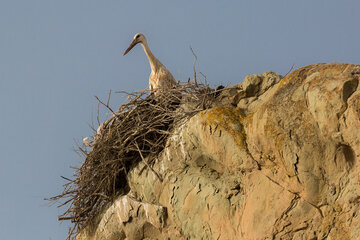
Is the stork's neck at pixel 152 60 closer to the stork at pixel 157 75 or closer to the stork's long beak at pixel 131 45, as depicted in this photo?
the stork at pixel 157 75

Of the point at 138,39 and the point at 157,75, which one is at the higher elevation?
the point at 138,39

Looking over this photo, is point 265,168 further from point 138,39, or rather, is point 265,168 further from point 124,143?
point 138,39

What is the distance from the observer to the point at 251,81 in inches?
292

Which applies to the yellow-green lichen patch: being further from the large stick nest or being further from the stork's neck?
the stork's neck

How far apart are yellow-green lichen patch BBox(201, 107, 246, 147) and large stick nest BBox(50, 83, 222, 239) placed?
427 millimetres

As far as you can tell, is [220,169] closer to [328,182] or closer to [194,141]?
[194,141]

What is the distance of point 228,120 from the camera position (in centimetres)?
704

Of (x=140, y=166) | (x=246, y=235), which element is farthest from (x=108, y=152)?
(x=246, y=235)

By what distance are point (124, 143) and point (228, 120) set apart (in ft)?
6.31

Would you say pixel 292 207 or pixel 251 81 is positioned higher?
pixel 251 81

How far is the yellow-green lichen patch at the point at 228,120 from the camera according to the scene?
6.89 meters

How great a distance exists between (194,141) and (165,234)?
1.29 metres

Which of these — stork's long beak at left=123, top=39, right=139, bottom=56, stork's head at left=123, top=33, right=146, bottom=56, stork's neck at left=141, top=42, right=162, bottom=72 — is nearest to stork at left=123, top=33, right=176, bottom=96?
stork's neck at left=141, top=42, right=162, bottom=72

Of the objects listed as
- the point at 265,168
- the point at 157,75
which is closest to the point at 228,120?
the point at 265,168
